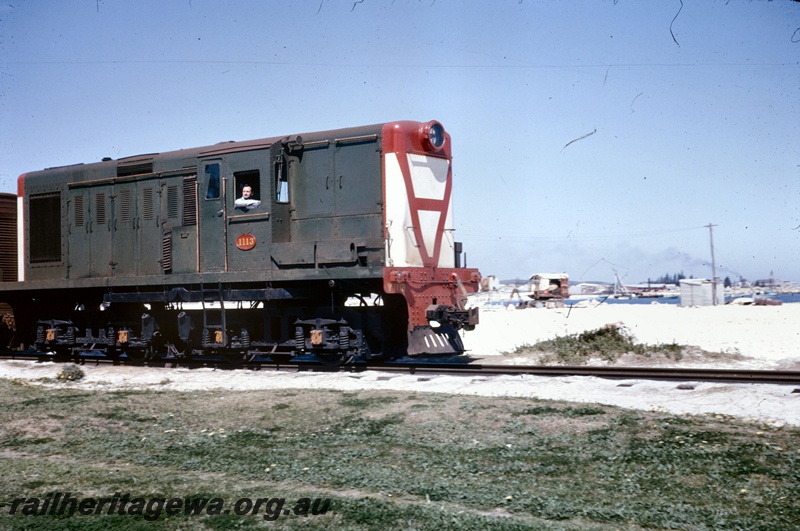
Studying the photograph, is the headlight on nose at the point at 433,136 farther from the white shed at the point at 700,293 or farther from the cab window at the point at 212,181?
the white shed at the point at 700,293

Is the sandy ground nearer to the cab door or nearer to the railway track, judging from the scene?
the railway track

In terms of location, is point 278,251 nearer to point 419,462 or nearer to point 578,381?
point 578,381

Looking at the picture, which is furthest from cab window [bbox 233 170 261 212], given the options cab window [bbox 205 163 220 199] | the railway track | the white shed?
the white shed

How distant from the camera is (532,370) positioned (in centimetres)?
1214

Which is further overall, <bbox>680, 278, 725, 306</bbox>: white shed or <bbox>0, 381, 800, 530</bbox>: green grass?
<bbox>680, 278, 725, 306</bbox>: white shed

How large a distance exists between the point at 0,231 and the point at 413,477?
15953mm

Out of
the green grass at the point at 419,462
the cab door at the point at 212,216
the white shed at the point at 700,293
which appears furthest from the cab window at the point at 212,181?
the white shed at the point at 700,293

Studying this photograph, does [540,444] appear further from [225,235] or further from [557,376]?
[225,235]

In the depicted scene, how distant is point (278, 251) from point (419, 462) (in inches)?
305

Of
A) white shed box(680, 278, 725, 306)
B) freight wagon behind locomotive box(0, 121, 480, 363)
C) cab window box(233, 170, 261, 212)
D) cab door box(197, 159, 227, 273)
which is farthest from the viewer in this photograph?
white shed box(680, 278, 725, 306)

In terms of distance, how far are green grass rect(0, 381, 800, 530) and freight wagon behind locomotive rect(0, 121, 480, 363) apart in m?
3.74

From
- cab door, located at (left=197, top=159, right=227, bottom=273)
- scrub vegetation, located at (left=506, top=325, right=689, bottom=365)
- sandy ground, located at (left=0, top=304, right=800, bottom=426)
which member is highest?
cab door, located at (left=197, top=159, right=227, bottom=273)

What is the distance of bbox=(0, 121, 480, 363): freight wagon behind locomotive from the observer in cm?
1284

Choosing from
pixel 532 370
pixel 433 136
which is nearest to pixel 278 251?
pixel 433 136
